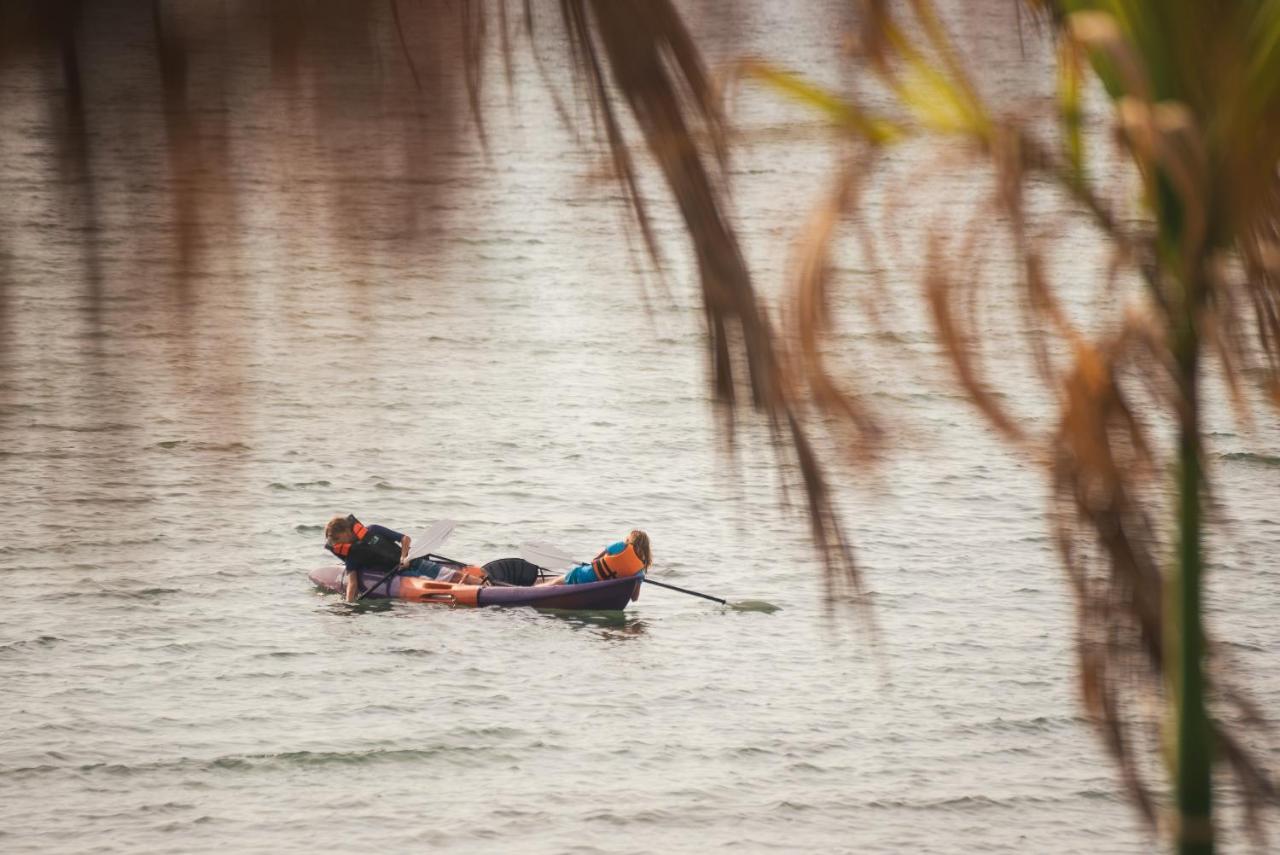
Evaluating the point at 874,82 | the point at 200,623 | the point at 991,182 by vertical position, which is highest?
the point at 874,82

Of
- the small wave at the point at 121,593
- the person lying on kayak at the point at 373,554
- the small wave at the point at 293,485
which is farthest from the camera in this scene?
the small wave at the point at 293,485

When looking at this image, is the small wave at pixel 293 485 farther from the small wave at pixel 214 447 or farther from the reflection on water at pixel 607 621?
the small wave at pixel 214 447

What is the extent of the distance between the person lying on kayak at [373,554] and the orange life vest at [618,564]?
1.73 metres

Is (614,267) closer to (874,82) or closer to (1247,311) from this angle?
(874,82)

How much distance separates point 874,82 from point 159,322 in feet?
3.33

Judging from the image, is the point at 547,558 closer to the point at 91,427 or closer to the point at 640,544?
the point at 640,544

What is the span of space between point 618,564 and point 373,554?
3283mm

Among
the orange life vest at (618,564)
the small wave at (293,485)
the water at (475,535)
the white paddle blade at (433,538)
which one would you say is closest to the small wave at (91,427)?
the water at (475,535)

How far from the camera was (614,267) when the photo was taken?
1.17 m

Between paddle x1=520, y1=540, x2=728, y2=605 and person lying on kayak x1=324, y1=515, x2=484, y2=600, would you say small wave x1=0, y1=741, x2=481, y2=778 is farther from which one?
paddle x1=520, y1=540, x2=728, y2=605

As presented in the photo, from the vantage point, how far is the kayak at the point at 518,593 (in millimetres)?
21094

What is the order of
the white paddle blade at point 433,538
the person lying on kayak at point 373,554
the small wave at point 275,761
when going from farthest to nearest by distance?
the white paddle blade at point 433,538
the person lying on kayak at point 373,554
the small wave at point 275,761

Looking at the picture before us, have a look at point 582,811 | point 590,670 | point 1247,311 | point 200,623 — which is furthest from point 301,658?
point 1247,311

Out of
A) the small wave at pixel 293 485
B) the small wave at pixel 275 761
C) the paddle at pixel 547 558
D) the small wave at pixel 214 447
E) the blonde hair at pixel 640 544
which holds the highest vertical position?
the small wave at pixel 214 447
